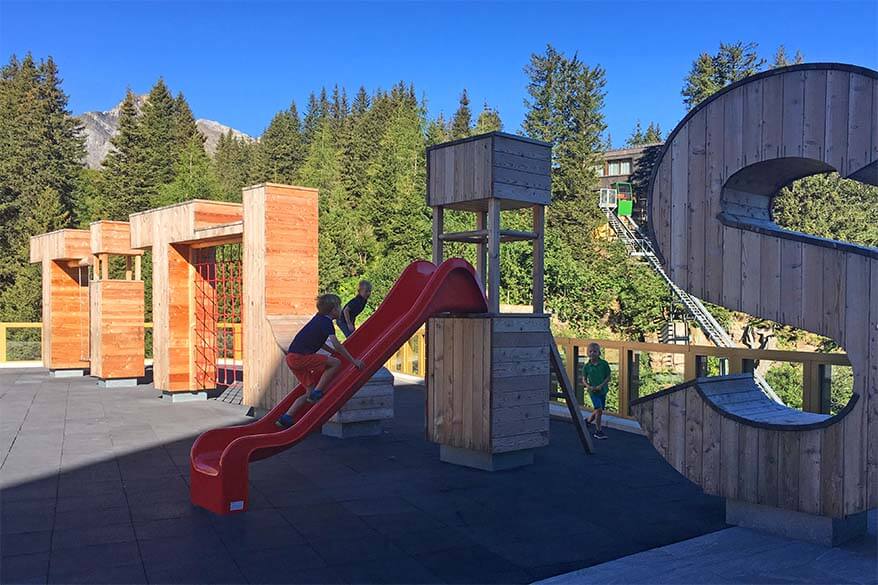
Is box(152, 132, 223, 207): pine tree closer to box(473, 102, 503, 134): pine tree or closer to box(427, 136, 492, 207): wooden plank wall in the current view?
box(473, 102, 503, 134): pine tree

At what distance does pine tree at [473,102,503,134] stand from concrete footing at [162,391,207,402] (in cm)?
3801

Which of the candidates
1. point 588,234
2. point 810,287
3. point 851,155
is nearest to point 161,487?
point 810,287

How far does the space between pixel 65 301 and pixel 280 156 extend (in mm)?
45564

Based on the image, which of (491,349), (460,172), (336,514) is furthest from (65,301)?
(336,514)

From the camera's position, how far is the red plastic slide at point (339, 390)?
6.21 metres

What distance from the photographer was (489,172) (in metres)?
8.07

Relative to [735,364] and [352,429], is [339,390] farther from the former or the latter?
[735,364]

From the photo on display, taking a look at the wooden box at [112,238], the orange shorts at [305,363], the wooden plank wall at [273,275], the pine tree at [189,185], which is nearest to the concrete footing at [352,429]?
the wooden plank wall at [273,275]

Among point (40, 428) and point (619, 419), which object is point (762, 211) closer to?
point (619, 419)

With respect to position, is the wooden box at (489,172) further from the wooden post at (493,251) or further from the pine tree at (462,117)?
the pine tree at (462,117)

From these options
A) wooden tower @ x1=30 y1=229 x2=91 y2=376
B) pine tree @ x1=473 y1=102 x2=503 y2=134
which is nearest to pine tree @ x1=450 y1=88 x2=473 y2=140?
pine tree @ x1=473 y1=102 x2=503 y2=134

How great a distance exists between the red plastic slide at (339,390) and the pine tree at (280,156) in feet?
176

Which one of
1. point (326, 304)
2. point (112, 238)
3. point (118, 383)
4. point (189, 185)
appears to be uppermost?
point (189, 185)

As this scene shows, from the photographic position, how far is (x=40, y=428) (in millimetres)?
10539
